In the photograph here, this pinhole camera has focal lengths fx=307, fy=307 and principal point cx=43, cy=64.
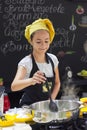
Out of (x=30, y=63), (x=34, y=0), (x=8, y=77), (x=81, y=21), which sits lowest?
(x=8, y=77)

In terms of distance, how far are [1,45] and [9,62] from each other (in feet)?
0.73

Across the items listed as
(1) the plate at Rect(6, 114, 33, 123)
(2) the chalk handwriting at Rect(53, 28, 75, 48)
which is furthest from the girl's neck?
(2) the chalk handwriting at Rect(53, 28, 75, 48)

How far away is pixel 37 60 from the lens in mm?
2242

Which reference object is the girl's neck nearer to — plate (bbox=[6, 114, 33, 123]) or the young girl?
the young girl

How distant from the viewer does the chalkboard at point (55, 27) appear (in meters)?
3.57

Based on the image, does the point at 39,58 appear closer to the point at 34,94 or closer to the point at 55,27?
the point at 34,94

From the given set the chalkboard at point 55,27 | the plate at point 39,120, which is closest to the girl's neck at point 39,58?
the plate at point 39,120

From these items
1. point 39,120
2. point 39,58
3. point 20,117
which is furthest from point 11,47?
point 39,120

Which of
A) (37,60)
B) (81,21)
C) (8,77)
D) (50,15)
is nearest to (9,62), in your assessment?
(8,77)

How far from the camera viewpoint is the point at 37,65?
223cm

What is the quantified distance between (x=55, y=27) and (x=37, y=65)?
1.57m

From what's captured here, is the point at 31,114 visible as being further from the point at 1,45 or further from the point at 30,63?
the point at 1,45

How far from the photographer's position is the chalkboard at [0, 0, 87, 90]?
357cm

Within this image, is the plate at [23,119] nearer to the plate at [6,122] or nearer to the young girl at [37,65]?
the plate at [6,122]
